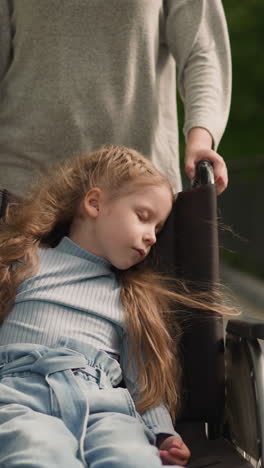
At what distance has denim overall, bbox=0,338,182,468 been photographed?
46.5 inches

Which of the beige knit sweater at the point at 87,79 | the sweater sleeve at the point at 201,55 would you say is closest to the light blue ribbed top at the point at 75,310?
the beige knit sweater at the point at 87,79

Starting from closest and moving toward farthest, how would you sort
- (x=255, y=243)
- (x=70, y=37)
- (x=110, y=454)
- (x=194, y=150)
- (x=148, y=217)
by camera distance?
1. (x=110, y=454)
2. (x=148, y=217)
3. (x=194, y=150)
4. (x=70, y=37)
5. (x=255, y=243)

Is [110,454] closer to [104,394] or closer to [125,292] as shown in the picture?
[104,394]

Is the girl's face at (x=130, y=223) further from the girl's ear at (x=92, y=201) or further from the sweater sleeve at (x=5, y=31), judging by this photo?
the sweater sleeve at (x=5, y=31)

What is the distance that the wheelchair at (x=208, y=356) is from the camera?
1.47 m

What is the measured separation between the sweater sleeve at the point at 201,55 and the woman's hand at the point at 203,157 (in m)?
0.07

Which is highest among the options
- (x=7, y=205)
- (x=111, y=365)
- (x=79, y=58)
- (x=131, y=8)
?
(x=131, y=8)

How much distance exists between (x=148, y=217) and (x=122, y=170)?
0.14m

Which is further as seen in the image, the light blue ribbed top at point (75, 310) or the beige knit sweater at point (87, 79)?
the beige knit sweater at point (87, 79)

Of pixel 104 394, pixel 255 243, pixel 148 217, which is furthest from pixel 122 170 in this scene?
pixel 255 243

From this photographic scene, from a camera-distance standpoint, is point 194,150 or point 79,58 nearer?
point 194,150

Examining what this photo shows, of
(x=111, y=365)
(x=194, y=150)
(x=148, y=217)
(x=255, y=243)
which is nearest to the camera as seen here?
(x=111, y=365)

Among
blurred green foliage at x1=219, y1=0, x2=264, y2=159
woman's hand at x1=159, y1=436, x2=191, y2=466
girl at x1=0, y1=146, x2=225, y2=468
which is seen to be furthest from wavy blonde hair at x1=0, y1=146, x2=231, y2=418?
blurred green foliage at x1=219, y1=0, x2=264, y2=159

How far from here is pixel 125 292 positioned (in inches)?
64.7
